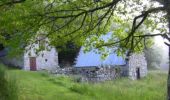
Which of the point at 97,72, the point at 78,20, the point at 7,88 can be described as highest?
the point at 78,20

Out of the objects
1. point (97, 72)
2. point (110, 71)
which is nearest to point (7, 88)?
point (97, 72)

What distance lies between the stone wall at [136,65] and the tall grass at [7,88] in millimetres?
26084

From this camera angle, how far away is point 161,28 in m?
15.3

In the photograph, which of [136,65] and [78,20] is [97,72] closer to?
[136,65]

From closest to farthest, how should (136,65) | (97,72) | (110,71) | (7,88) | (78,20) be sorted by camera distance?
1. (78,20)
2. (7,88)
3. (97,72)
4. (110,71)
5. (136,65)

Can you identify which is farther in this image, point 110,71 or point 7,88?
point 110,71

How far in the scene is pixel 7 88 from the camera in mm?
18828

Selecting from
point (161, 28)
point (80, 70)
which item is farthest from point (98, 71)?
point (161, 28)

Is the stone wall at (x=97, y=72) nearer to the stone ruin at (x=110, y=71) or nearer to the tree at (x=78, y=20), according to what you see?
the stone ruin at (x=110, y=71)

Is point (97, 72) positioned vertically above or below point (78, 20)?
below

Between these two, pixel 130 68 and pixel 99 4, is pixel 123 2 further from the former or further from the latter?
pixel 130 68

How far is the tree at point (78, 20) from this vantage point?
1277 centimetres

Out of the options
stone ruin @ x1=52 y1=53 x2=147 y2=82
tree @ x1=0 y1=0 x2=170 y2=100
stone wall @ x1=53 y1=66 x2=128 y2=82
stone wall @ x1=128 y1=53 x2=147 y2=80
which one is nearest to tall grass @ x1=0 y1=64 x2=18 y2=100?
tree @ x1=0 y1=0 x2=170 y2=100

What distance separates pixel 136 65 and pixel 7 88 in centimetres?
3009
